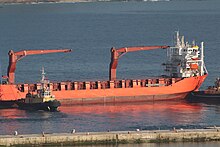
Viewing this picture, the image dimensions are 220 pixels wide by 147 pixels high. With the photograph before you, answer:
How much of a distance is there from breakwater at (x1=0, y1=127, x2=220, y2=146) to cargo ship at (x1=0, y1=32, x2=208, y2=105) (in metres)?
19.6

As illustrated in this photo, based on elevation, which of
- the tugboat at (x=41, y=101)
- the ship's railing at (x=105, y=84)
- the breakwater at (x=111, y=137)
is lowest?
the breakwater at (x=111, y=137)

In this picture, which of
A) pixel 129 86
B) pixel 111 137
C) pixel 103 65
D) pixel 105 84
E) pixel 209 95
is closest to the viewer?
pixel 111 137

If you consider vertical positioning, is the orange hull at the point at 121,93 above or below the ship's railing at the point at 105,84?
below

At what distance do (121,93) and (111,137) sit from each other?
2260cm

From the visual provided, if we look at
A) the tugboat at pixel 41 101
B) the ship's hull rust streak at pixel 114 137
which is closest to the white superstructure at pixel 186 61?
the tugboat at pixel 41 101

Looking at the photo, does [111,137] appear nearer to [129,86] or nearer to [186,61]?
[129,86]

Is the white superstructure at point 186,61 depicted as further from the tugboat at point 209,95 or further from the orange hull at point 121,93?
the tugboat at point 209,95

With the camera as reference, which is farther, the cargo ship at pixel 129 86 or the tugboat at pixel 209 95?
the tugboat at pixel 209 95

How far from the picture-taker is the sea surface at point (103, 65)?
251 ft

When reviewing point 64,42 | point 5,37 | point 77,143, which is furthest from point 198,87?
point 5,37

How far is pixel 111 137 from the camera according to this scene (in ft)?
216

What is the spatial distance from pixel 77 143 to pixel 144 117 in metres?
14.9

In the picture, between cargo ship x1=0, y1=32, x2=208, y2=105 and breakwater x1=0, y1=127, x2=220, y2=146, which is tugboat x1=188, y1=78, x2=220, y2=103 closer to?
cargo ship x1=0, y1=32, x2=208, y2=105

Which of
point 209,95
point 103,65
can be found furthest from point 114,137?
point 103,65
